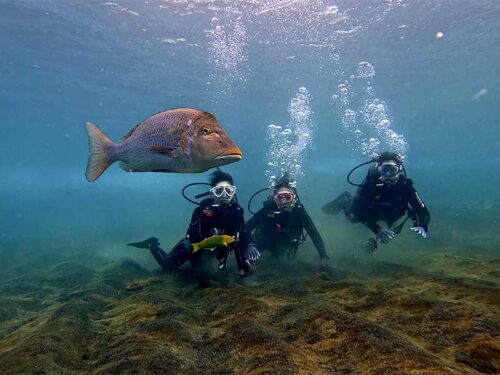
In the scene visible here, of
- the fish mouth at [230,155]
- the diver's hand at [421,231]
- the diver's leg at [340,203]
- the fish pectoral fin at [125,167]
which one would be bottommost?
the diver's hand at [421,231]

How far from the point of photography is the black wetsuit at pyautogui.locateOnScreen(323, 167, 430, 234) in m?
8.70

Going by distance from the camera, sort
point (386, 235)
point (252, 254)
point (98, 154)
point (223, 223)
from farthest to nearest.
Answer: point (386, 235) < point (223, 223) < point (252, 254) < point (98, 154)

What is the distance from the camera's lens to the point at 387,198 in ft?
29.4

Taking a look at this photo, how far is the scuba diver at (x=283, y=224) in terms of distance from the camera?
8.55 meters

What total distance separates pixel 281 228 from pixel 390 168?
3.24 m

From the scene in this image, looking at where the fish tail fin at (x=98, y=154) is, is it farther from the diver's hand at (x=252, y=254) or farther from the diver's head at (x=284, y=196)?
the diver's head at (x=284, y=196)

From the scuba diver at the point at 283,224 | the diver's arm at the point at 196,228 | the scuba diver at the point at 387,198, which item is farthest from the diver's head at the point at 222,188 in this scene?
the scuba diver at the point at 387,198

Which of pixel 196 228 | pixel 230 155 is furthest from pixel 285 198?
pixel 230 155

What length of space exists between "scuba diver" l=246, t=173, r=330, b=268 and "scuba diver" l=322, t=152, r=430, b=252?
149cm

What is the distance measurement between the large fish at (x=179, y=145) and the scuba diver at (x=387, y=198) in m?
6.38

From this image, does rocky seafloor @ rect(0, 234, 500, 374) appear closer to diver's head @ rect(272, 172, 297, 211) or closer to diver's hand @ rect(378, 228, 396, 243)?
diver's hand @ rect(378, 228, 396, 243)

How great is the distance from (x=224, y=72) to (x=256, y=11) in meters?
8.53

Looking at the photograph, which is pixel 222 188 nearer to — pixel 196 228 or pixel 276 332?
pixel 196 228

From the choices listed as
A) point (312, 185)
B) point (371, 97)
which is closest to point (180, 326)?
point (371, 97)
